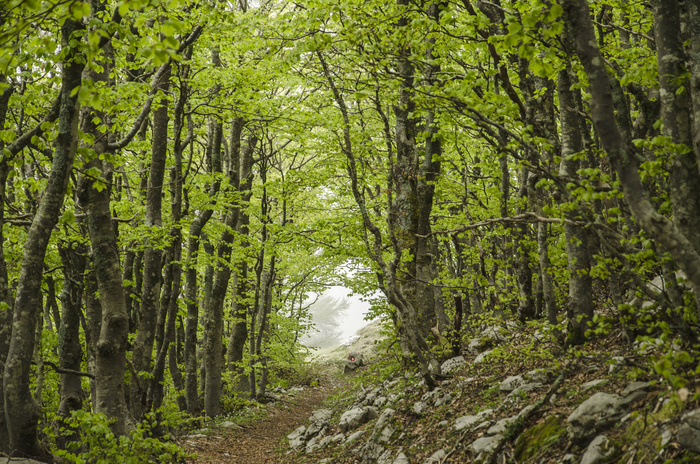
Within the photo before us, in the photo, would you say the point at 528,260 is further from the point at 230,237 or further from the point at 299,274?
the point at 299,274

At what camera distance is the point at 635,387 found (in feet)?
13.0

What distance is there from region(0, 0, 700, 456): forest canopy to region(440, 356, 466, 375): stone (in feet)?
0.79

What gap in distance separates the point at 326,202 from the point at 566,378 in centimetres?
1555

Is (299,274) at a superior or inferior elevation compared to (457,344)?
superior

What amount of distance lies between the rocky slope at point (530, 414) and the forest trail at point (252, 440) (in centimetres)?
175

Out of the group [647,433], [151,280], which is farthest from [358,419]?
[647,433]

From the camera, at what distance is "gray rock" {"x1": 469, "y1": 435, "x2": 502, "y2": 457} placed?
4.80 m

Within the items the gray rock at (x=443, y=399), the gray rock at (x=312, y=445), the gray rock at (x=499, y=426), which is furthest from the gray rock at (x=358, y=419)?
the gray rock at (x=499, y=426)

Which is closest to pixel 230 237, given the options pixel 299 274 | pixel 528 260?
pixel 528 260

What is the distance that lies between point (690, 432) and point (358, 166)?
12515mm

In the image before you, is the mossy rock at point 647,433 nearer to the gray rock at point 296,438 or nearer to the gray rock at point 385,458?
the gray rock at point 385,458

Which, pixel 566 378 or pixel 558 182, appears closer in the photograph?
pixel 558 182

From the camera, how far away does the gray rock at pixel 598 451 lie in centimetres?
339

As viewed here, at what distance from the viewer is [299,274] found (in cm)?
2575
